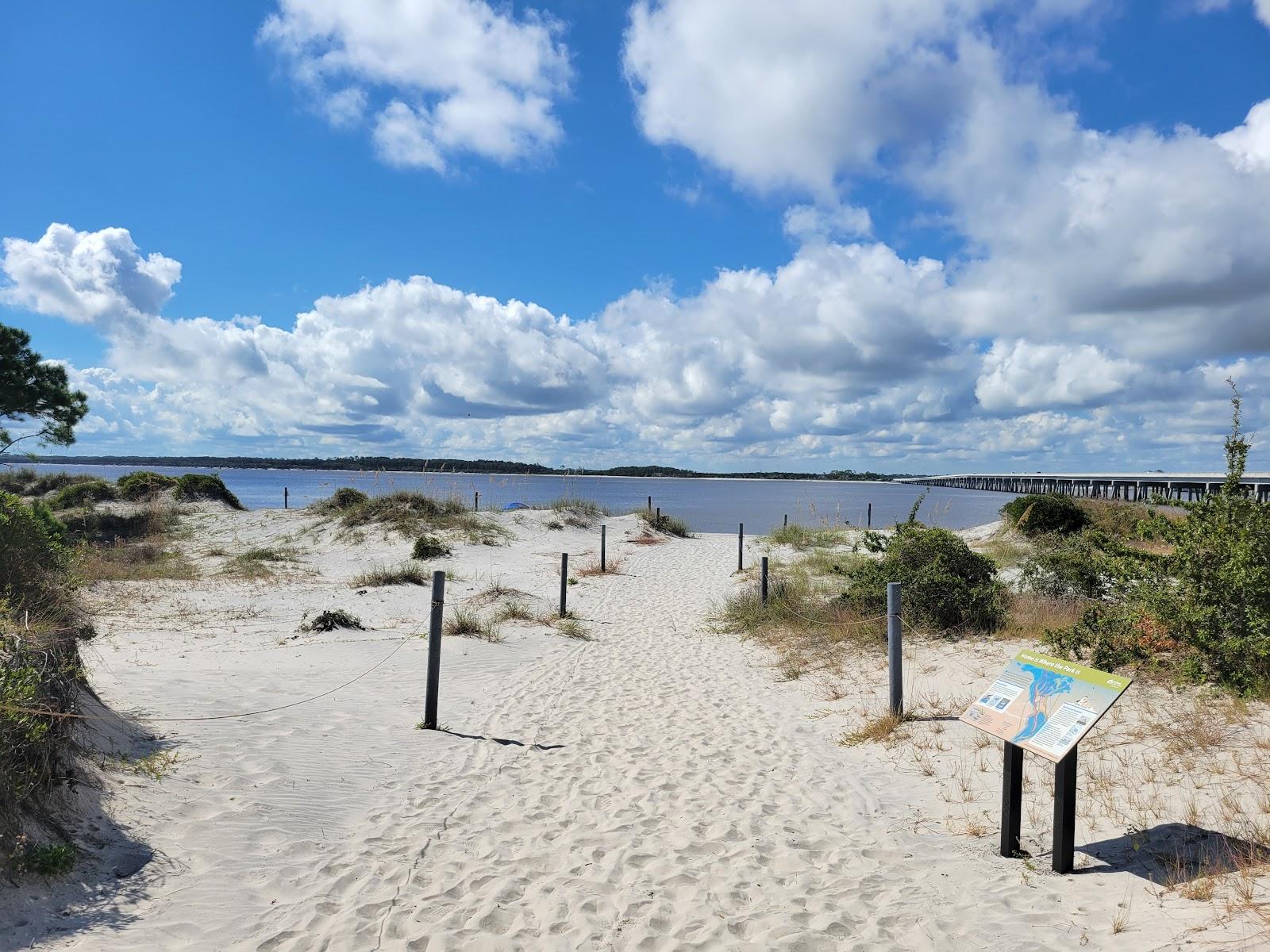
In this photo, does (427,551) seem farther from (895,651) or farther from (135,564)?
(895,651)

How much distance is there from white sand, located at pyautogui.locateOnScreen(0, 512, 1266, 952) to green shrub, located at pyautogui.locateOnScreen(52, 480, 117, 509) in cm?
2378

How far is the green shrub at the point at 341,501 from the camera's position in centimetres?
2992

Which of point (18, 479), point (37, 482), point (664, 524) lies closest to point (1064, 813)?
point (664, 524)

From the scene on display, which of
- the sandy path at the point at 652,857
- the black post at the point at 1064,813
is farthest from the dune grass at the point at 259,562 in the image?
the black post at the point at 1064,813

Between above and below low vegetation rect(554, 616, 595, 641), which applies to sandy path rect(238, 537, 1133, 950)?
above

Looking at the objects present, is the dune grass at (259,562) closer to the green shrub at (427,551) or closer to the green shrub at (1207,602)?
the green shrub at (427,551)

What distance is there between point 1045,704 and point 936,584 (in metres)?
6.73

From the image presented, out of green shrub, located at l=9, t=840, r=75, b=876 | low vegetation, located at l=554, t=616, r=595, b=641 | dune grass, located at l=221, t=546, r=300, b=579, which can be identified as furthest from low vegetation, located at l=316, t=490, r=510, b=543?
green shrub, located at l=9, t=840, r=75, b=876

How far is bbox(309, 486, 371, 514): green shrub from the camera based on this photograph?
1178 inches

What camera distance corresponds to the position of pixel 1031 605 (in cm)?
1131

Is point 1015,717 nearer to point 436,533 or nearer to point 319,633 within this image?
point 319,633

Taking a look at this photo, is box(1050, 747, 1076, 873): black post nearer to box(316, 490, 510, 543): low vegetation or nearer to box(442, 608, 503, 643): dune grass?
box(442, 608, 503, 643): dune grass

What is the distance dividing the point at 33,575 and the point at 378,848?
14.2 feet

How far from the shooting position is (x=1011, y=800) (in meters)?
4.78
